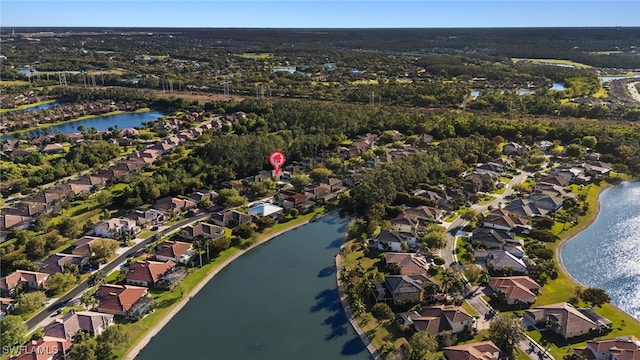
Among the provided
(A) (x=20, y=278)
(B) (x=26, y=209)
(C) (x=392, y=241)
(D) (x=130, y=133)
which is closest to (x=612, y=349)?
(C) (x=392, y=241)

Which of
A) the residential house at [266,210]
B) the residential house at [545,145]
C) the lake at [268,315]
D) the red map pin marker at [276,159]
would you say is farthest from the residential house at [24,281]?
the residential house at [545,145]

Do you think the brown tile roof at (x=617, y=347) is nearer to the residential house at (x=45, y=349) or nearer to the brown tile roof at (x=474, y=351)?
the brown tile roof at (x=474, y=351)

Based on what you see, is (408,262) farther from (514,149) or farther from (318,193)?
(514,149)

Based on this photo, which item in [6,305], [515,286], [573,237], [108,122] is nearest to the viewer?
[6,305]

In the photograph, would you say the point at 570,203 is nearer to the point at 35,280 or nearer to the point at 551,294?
the point at 551,294

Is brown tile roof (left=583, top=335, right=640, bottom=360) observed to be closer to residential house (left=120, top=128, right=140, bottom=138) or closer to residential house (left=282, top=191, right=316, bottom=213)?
residential house (left=282, top=191, right=316, bottom=213)

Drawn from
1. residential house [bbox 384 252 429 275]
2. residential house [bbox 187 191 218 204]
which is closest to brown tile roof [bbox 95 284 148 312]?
residential house [bbox 187 191 218 204]

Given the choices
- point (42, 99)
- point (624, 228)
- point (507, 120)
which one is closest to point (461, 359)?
point (624, 228)
